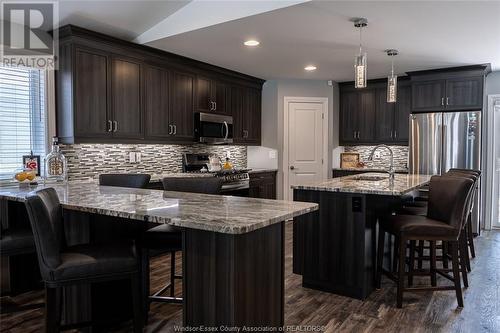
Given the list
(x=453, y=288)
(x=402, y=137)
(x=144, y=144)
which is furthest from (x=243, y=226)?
(x=402, y=137)

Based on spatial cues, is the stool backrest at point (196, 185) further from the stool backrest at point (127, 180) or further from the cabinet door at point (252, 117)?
the cabinet door at point (252, 117)

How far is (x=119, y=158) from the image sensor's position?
455cm

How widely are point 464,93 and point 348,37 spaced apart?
8.72 feet

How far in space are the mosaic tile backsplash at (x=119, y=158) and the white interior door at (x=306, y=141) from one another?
1501 millimetres

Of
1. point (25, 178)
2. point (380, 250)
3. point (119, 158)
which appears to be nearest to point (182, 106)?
point (119, 158)

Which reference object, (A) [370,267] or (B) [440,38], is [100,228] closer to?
(A) [370,267]

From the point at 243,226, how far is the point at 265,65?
13.7 feet

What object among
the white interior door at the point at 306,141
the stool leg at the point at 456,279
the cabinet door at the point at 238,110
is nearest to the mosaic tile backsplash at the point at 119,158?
the cabinet door at the point at 238,110

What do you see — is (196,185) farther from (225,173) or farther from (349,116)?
(349,116)

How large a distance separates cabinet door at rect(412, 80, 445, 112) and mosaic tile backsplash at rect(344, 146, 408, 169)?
902 mm

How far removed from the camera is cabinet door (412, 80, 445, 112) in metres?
5.72

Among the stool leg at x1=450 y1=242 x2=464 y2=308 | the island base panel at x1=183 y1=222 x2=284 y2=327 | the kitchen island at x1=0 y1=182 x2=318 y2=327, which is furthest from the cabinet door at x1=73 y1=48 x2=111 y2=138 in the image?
the stool leg at x1=450 y1=242 x2=464 y2=308

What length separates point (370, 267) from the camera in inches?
126

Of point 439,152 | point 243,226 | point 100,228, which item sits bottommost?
point 100,228
